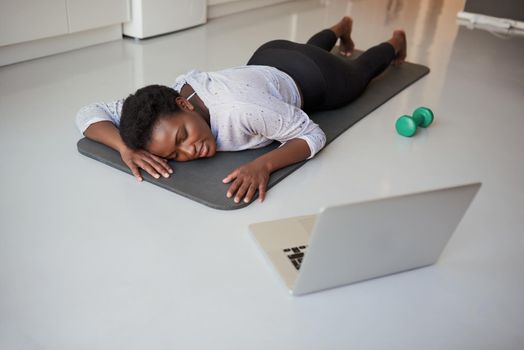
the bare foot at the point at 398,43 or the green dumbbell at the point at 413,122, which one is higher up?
the bare foot at the point at 398,43

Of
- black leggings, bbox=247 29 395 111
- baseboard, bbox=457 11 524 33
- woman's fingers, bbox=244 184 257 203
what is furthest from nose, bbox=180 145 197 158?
baseboard, bbox=457 11 524 33

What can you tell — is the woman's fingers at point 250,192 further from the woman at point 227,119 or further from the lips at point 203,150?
the lips at point 203,150

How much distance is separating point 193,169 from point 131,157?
20 centimetres

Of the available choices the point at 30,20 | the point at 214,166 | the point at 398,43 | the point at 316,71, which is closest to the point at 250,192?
the point at 214,166

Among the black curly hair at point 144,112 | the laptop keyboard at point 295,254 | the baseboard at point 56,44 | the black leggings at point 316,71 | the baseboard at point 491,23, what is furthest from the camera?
the baseboard at point 491,23

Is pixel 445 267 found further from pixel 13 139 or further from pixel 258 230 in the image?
pixel 13 139

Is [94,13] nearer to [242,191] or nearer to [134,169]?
[134,169]

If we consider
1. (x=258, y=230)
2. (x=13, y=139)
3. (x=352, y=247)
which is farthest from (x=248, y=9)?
(x=352, y=247)

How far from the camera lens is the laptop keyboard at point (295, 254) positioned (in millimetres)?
1318

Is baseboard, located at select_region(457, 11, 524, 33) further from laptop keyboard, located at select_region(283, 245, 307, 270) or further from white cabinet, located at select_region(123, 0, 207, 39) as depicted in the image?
laptop keyboard, located at select_region(283, 245, 307, 270)

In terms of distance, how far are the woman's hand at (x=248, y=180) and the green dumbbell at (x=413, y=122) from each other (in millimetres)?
738

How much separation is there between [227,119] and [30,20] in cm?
149

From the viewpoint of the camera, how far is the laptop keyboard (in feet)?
4.33

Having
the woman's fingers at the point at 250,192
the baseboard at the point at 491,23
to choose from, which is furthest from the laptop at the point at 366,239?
the baseboard at the point at 491,23
